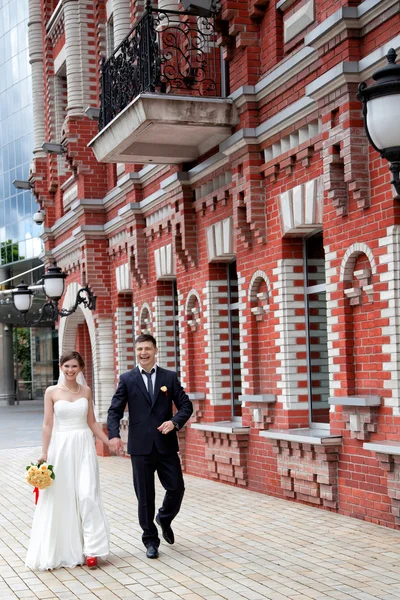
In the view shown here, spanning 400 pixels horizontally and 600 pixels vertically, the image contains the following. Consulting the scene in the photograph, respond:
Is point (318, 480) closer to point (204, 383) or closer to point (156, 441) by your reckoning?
point (156, 441)

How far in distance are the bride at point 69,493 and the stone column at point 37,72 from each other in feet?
53.5

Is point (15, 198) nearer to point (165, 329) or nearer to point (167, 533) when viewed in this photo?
point (165, 329)

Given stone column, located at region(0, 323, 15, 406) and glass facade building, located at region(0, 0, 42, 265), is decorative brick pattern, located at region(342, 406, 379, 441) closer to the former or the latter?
glass facade building, located at region(0, 0, 42, 265)

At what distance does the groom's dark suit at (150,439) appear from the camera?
842 centimetres

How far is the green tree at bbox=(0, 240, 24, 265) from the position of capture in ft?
152

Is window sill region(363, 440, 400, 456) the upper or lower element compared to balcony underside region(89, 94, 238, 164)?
lower

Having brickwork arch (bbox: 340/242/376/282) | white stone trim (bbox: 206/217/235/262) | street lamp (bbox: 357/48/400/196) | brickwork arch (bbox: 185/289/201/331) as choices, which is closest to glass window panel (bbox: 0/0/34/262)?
brickwork arch (bbox: 185/289/201/331)

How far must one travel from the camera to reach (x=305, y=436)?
406 inches

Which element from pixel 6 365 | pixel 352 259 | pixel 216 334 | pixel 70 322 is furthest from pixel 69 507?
pixel 6 365

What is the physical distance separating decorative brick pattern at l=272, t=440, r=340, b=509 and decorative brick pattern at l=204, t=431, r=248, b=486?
1076 mm

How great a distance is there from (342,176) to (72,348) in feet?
46.9

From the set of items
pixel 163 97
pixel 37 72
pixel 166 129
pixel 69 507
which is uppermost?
pixel 37 72

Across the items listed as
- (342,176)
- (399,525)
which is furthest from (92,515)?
(342,176)

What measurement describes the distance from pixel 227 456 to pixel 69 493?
179 inches
